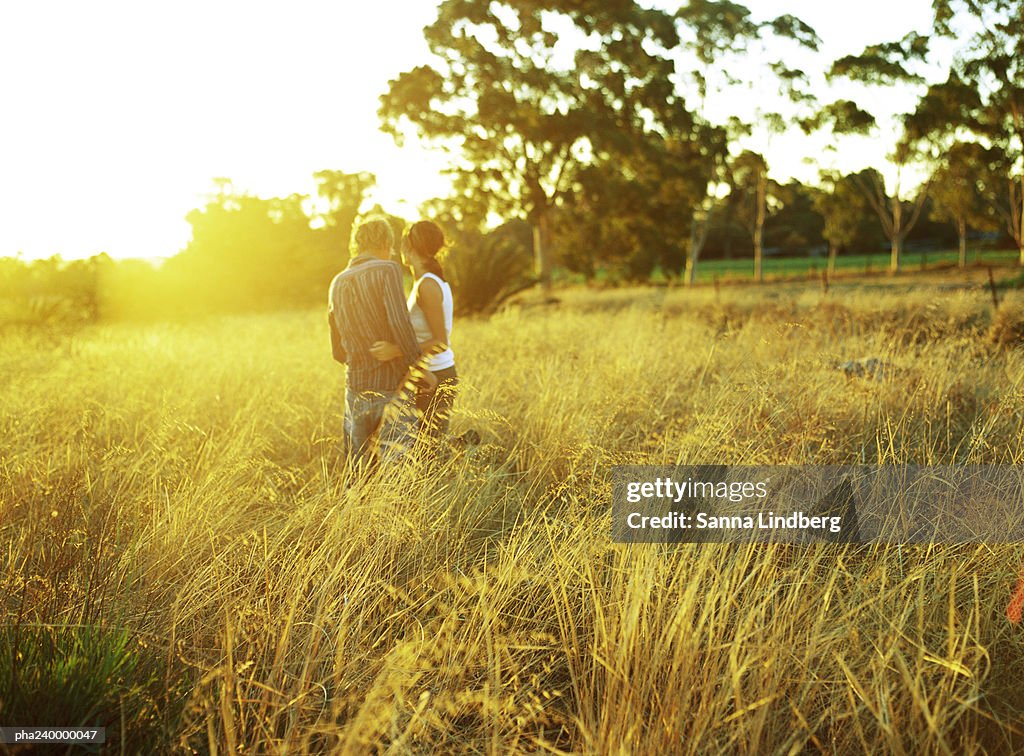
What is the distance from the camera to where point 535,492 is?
3525 millimetres

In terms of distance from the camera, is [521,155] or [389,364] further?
[521,155]

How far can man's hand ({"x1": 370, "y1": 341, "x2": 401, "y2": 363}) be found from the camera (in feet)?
11.7

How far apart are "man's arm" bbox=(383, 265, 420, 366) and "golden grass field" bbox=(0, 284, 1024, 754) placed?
0.63 metres

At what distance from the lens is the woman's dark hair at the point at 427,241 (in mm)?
3885

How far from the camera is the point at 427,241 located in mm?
3883

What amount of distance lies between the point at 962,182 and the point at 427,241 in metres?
38.2

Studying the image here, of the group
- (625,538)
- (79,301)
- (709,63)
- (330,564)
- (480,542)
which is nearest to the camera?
(330,564)

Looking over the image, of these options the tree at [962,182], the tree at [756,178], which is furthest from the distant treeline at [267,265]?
the tree at [962,182]

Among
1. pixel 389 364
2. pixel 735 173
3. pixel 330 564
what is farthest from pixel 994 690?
pixel 735 173

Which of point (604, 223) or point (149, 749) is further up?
point (604, 223)

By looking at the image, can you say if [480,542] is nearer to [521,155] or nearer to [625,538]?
[625,538]

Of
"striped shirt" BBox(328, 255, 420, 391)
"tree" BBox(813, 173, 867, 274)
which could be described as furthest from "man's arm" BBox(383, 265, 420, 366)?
"tree" BBox(813, 173, 867, 274)

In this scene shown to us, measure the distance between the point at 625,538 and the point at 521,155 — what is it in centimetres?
2150

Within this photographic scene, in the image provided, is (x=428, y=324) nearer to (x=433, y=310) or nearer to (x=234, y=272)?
(x=433, y=310)
